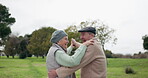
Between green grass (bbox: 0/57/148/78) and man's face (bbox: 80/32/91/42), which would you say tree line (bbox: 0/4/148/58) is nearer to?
green grass (bbox: 0/57/148/78)

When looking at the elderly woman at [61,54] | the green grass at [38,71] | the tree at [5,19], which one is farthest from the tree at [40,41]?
the elderly woman at [61,54]

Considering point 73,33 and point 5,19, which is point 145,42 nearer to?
point 73,33

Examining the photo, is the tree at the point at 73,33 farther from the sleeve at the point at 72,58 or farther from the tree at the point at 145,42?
the sleeve at the point at 72,58

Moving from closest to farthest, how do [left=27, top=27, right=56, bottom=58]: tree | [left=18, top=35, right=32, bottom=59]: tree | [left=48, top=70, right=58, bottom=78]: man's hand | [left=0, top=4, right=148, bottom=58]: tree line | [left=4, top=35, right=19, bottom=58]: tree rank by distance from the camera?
[left=48, top=70, right=58, bottom=78]: man's hand < [left=0, top=4, right=148, bottom=58]: tree line < [left=27, top=27, right=56, bottom=58]: tree < [left=4, top=35, right=19, bottom=58]: tree < [left=18, top=35, right=32, bottom=59]: tree

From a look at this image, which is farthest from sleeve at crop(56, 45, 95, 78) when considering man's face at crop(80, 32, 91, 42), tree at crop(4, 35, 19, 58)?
tree at crop(4, 35, 19, 58)

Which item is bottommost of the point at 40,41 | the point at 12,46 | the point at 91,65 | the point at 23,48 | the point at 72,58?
the point at 23,48

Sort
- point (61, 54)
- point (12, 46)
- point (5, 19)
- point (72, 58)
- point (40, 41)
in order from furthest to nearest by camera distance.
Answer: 1. point (12, 46)
2. point (40, 41)
3. point (5, 19)
4. point (61, 54)
5. point (72, 58)

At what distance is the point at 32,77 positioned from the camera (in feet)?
58.3

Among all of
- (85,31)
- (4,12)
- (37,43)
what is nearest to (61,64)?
(85,31)

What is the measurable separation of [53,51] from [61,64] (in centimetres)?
25

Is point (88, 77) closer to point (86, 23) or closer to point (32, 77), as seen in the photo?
point (32, 77)

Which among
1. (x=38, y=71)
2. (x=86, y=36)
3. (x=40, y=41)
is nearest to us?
(x=86, y=36)

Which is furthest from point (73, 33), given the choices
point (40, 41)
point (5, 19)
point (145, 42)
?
point (40, 41)

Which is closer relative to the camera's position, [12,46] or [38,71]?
[38,71]
